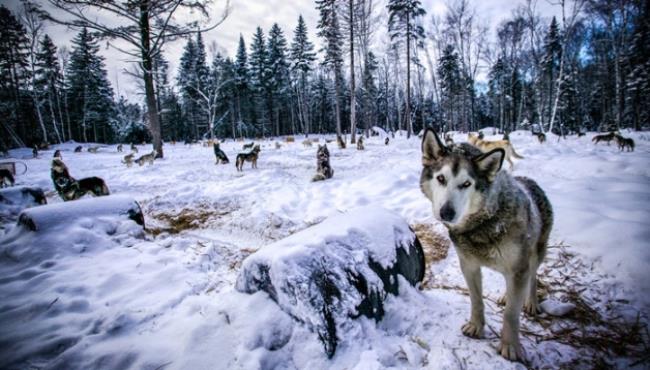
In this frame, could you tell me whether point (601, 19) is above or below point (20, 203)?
above

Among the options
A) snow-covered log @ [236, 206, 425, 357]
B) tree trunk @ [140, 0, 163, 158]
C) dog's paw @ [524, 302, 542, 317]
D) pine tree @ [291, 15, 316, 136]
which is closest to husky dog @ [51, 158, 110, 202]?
snow-covered log @ [236, 206, 425, 357]

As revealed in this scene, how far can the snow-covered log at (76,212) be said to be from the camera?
3.78 meters

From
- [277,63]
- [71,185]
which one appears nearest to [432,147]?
[71,185]

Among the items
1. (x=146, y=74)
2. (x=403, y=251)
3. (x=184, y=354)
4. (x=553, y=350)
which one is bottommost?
(x=553, y=350)

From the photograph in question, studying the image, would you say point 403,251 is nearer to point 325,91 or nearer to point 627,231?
point 627,231

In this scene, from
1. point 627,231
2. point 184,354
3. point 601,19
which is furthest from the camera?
point 601,19

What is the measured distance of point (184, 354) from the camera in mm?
1823

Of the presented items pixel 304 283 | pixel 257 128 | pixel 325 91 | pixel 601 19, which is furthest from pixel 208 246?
pixel 325 91

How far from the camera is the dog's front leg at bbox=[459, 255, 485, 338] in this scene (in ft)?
7.02

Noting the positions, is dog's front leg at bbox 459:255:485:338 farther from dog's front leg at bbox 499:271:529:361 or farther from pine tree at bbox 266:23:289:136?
pine tree at bbox 266:23:289:136

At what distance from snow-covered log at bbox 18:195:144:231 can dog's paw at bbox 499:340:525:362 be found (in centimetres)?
549

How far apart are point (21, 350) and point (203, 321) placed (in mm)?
1215

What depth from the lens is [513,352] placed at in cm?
189

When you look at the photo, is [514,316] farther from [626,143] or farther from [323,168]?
[626,143]
